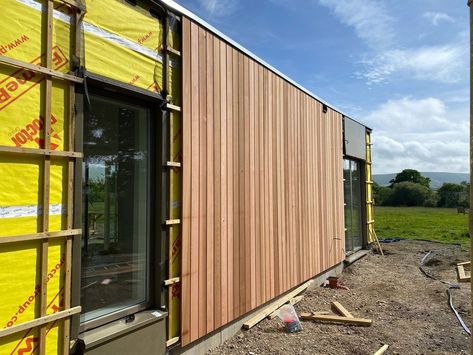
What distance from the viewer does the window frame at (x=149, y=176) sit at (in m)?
3.03

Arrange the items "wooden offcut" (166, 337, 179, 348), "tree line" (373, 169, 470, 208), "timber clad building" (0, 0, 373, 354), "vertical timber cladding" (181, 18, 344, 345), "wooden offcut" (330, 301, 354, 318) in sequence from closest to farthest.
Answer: "timber clad building" (0, 0, 373, 354), "wooden offcut" (166, 337, 179, 348), "vertical timber cladding" (181, 18, 344, 345), "wooden offcut" (330, 301, 354, 318), "tree line" (373, 169, 470, 208)

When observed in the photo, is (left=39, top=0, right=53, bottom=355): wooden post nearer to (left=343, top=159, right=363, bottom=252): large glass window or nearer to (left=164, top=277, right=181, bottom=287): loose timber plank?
(left=164, top=277, right=181, bottom=287): loose timber plank

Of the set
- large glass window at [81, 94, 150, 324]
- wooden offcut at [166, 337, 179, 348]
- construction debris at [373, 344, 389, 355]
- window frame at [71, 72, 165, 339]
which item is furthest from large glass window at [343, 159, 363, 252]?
large glass window at [81, 94, 150, 324]

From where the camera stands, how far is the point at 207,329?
4520mm

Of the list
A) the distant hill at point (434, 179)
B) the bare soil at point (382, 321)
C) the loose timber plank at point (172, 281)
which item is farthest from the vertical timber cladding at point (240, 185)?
the distant hill at point (434, 179)

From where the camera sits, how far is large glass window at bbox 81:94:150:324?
336 cm

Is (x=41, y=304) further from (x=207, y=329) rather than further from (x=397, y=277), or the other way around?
(x=397, y=277)

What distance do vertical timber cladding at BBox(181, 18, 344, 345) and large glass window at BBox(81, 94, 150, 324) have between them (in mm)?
511

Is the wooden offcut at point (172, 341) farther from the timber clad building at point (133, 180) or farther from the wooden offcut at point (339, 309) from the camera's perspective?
the wooden offcut at point (339, 309)

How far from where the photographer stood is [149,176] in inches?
156

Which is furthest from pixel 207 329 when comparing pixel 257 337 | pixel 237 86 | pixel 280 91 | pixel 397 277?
pixel 397 277

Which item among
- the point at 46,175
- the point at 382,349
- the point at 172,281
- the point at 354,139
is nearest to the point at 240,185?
the point at 172,281

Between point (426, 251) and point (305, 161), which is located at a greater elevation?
point (305, 161)

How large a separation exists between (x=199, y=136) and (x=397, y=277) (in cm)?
671
